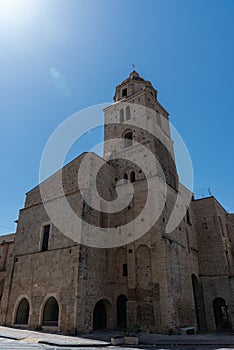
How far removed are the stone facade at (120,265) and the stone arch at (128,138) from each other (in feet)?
0.65

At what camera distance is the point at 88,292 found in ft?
49.5

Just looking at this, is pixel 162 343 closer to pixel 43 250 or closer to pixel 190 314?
pixel 190 314

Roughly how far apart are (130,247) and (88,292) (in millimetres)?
3972

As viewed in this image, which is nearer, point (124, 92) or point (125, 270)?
point (125, 270)

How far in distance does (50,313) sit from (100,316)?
3252mm

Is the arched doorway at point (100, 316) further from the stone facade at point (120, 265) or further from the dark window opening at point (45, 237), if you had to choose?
the dark window opening at point (45, 237)

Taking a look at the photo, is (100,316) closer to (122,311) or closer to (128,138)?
(122,311)

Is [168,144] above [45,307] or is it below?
above

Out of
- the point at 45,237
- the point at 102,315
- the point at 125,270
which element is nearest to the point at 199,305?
the point at 125,270

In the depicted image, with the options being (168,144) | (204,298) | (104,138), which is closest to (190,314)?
(204,298)

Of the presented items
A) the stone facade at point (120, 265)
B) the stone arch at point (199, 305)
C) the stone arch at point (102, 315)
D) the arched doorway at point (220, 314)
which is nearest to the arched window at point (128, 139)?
the stone facade at point (120, 265)

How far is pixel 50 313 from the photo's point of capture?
1619cm

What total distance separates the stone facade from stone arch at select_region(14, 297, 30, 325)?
3.0 inches

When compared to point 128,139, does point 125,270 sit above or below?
below
